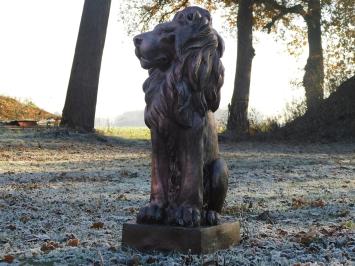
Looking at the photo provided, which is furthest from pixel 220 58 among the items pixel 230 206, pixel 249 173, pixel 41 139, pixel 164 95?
pixel 41 139

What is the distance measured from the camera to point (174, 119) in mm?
3752

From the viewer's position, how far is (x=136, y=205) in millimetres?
6395

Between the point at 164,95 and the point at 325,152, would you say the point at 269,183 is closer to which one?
the point at 164,95

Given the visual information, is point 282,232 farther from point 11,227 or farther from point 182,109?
point 11,227

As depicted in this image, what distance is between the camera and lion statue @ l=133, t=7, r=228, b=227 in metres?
3.73

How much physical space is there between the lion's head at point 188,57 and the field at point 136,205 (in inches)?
40.5

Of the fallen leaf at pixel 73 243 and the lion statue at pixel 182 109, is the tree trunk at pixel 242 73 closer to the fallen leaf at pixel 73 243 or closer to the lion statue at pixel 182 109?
the fallen leaf at pixel 73 243

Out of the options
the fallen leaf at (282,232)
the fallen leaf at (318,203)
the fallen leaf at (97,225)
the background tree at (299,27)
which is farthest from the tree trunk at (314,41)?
the fallen leaf at (97,225)

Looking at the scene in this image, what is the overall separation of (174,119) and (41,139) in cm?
1163

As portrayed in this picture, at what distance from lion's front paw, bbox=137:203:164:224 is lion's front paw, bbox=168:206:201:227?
91 mm

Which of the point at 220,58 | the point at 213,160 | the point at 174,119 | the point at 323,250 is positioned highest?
the point at 220,58

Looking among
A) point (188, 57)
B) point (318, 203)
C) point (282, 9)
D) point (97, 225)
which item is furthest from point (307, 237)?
point (282, 9)

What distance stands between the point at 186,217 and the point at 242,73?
1742cm

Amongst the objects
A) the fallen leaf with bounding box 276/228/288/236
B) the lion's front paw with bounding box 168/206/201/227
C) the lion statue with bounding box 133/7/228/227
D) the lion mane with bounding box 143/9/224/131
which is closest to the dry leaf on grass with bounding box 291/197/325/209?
the fallen leaf with bounding box 276/228/288/236
